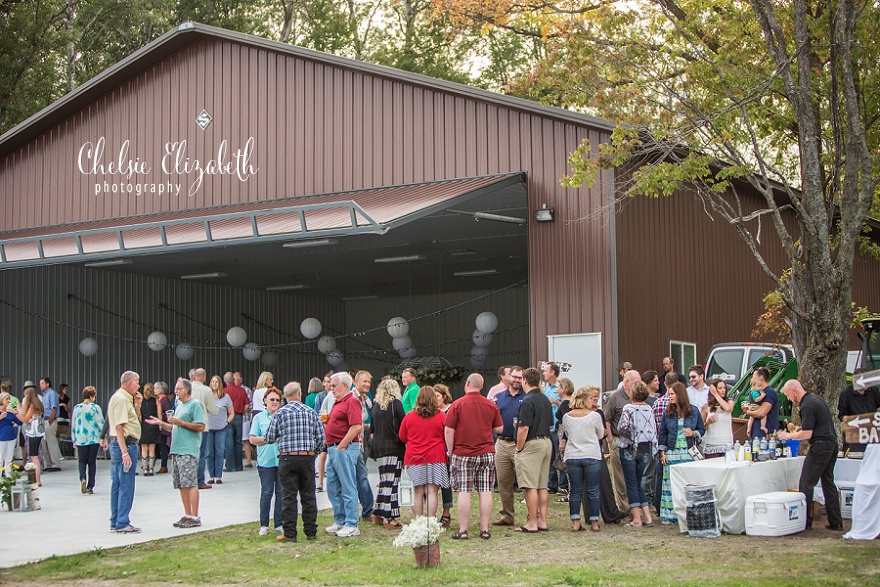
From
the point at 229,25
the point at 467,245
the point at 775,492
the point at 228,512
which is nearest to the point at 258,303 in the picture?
the point at 467,245

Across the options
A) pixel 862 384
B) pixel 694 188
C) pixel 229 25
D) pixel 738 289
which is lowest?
pixel 862 384

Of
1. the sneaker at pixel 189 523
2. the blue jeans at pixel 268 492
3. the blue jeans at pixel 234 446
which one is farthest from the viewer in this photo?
the blue jeans at pixel 234 446

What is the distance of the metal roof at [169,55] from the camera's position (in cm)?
1684

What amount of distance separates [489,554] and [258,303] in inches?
825

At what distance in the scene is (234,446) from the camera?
56.1ft

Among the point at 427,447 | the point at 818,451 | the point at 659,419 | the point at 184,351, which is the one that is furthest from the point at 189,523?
the point at 184,351

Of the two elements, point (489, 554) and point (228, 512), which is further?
point (228, 512)

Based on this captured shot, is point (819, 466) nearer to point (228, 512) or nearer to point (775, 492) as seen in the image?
point (775, 492)

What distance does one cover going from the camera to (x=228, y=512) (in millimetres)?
12078

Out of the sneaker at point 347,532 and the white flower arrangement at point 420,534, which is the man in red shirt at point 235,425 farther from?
the white flower arrangement at point 420,534

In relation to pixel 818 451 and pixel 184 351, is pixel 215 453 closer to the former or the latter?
pixel 818 451

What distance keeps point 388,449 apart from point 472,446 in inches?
41.2

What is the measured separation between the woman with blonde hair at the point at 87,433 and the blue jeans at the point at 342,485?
4.81 m

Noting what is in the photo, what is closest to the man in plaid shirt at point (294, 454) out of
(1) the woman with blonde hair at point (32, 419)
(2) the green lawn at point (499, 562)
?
(2) the green lawn at point (499, 562)
